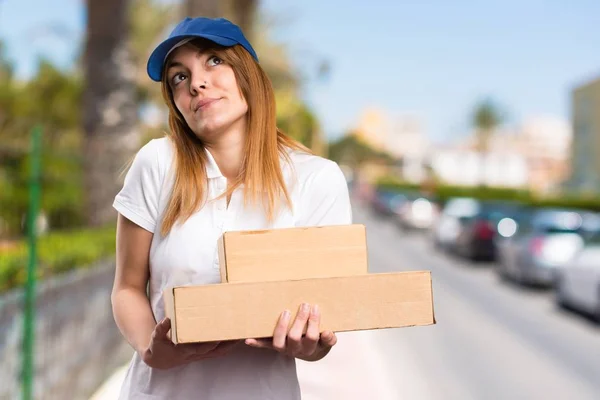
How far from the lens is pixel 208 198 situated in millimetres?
1948

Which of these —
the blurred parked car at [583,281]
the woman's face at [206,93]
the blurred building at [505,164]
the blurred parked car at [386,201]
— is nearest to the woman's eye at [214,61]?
the woman's face at [206,93]

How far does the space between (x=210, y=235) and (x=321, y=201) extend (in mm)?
252

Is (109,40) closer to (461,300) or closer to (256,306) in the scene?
(461,300)

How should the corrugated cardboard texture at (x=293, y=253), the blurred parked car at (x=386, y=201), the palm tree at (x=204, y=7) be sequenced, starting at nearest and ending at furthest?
1. the corrugated cardboard texture at (x=293, y=253)
2. the palm tree at (x=204, y=7)
3. the blurred parked car at (x=386, y=201)

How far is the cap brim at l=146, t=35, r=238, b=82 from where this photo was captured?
1.93m

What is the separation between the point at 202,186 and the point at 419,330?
1102cm

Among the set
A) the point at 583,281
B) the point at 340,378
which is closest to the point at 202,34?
the point at 340,378

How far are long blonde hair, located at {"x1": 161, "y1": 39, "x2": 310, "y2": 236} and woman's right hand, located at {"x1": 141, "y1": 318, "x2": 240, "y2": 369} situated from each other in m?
0.23

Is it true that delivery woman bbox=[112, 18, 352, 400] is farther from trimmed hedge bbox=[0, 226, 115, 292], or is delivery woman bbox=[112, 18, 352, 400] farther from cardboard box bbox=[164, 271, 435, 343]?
trimmed hedge bbox=[0, 226, 115, 292]

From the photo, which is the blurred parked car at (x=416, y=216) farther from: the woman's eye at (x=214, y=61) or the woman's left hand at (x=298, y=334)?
the woman's left hand at (x=298, y=334)

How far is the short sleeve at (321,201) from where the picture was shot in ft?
6.51

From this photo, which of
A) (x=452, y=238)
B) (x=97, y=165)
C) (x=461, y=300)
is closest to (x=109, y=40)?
(x=97, y=165)

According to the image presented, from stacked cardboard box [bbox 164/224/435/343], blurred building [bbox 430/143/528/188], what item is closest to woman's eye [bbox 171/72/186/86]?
stacked cardboard box [bbox 164/224/435/343]

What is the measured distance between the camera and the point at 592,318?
1348cm
